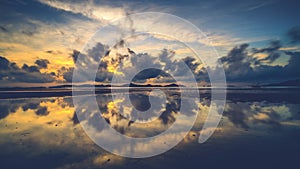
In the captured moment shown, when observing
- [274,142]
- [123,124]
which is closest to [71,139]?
[123,124]

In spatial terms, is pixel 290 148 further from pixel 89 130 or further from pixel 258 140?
pixel 89 130

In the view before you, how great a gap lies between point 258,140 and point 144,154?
250 inches

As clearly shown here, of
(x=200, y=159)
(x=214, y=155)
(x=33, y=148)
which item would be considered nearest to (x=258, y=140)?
(x=214, y=155)

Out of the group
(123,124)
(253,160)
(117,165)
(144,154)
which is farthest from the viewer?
(123,124)

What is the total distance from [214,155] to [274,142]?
162 inches

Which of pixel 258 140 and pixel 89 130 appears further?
pixel 89 130

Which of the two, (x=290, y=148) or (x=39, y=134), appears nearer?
(x=290, y=148)

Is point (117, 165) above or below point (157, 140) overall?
below

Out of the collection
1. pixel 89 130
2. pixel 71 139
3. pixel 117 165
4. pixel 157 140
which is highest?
pixel 89 130

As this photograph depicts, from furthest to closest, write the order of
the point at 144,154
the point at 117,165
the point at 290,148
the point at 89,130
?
the point at 89,130
the point at 290,148
the point at 144,154
the point at 117,165

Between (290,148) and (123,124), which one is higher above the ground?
(123,124)

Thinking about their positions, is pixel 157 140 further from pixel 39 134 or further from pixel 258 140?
pixel 39 134

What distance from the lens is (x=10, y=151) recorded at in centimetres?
846

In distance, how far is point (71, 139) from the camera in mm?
10219
